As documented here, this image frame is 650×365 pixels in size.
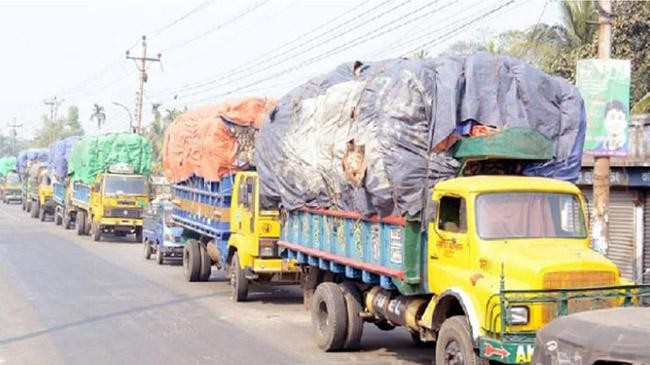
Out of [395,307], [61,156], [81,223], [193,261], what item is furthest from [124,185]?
[395,307]

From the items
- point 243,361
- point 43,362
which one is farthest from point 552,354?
point 43,362

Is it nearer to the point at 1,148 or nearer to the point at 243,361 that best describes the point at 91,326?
the point at 243,361

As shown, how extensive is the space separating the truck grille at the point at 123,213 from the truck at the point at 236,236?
36.1 ft

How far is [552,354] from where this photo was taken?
6.21 m

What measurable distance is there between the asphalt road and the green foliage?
101328 millimetres

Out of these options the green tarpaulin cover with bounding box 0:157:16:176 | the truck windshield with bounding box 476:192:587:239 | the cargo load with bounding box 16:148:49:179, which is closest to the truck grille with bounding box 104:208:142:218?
the cargo load with bounding box 16:148:49:179

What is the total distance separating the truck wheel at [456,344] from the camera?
865 centimetres

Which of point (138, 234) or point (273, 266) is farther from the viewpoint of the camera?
point (138, 234)

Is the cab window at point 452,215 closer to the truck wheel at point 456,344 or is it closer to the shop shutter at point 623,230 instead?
the truck wheel at point 456,344

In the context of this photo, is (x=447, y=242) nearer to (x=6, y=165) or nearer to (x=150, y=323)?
(x=150, y=323)

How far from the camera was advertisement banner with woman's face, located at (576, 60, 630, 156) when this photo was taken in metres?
12.3

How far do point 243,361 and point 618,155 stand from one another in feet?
19.8

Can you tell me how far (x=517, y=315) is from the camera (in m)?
8.29

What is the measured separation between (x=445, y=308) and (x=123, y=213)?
75.2 ft
